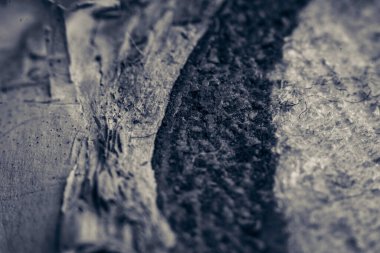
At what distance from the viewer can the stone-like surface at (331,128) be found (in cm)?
73

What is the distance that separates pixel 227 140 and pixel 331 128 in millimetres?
257

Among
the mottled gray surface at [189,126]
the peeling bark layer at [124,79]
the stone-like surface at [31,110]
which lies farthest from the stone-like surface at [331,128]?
the stone-like surface at [31,110]

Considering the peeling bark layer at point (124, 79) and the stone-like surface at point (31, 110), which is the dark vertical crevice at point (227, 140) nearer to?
the peeling bark layer at point (124, 79)

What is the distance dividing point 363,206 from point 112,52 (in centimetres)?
72

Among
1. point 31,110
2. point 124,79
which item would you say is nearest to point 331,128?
point 124,79

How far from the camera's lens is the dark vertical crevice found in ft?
2.47

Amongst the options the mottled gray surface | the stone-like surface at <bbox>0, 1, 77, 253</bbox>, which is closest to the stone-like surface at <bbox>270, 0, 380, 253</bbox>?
the mottled gray surface

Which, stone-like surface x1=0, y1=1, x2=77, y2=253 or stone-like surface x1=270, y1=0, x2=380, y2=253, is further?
stone-like surface x1=0, y1=1, x2=77, y2=253

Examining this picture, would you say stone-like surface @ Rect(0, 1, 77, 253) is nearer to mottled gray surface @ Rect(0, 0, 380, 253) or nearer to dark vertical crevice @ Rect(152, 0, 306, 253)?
mottled gray surface @ Rect(0, 0, 380, 253)

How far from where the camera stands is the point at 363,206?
77cm

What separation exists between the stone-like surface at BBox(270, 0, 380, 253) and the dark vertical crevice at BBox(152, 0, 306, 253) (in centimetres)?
4

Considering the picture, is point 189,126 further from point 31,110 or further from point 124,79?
point 31,110

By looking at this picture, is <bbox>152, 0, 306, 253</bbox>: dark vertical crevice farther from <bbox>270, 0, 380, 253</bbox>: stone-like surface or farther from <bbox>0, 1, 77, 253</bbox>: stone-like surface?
<bbox>0, 1, 77, 253</bbox>: stone-like surface

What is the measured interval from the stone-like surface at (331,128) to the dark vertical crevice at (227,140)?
4cm
